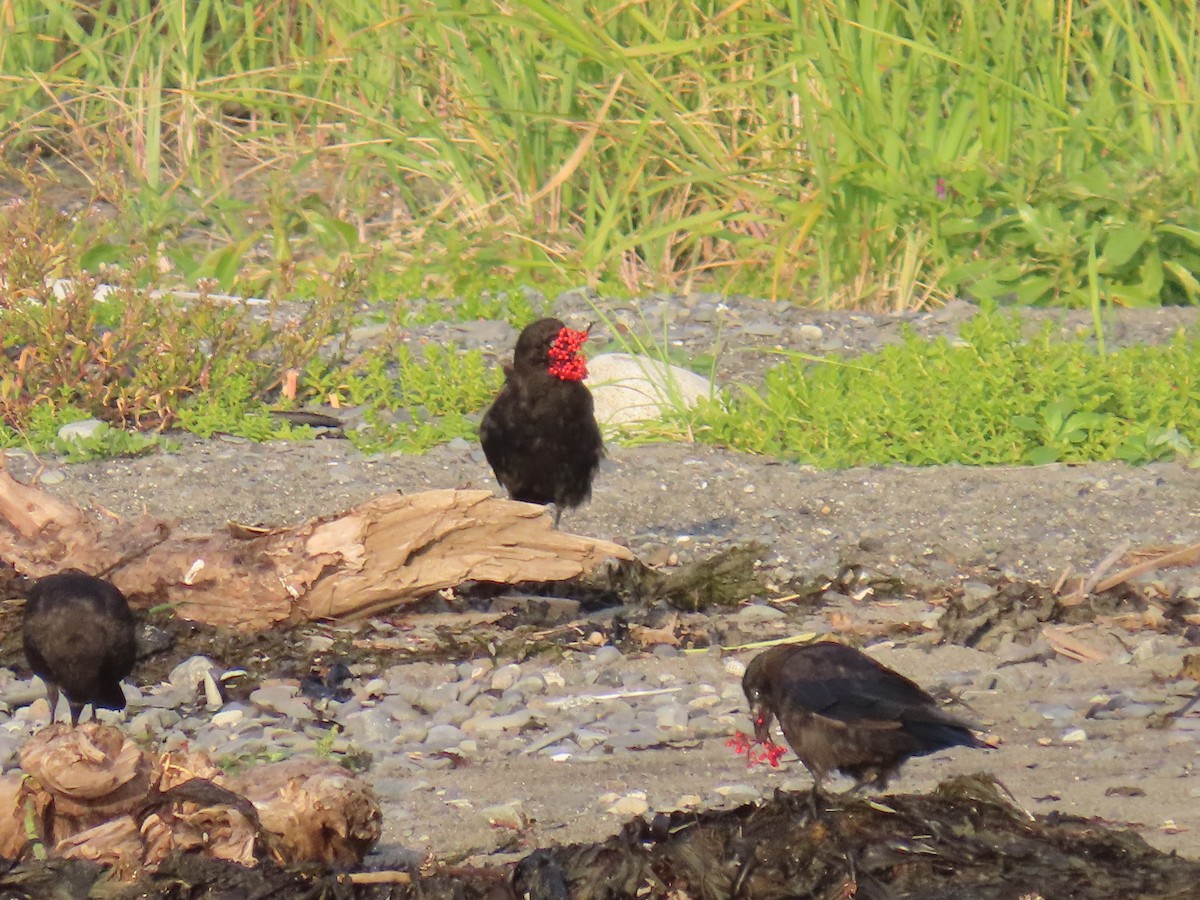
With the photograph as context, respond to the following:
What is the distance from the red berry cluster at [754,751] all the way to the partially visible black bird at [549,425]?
6.66 feet

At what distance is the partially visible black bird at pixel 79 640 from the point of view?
4379mm

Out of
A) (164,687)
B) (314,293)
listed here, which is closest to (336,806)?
(164,687)

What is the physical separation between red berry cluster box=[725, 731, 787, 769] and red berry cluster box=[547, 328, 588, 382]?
218 cm

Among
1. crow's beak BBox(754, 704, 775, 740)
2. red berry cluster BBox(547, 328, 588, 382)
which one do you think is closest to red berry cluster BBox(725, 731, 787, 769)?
crow's beak BBox(754, 704, 775, 740)

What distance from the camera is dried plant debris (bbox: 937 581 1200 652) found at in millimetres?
4996

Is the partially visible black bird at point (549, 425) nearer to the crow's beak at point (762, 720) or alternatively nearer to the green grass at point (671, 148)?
the green grass at point (671, 148)

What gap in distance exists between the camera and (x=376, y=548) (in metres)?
5.07

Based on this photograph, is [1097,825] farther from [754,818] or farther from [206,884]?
[206,884]

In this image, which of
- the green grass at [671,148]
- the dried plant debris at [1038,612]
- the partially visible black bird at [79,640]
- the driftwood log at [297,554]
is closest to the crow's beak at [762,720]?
the dried plant debris at [1038,612]

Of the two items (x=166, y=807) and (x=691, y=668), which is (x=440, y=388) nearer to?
(x=691, y=668)

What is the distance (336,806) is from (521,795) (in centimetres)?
75

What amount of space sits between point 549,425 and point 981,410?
1839 millimetres

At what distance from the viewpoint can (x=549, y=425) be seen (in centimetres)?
620

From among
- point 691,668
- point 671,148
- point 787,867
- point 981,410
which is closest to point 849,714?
point 787,867
